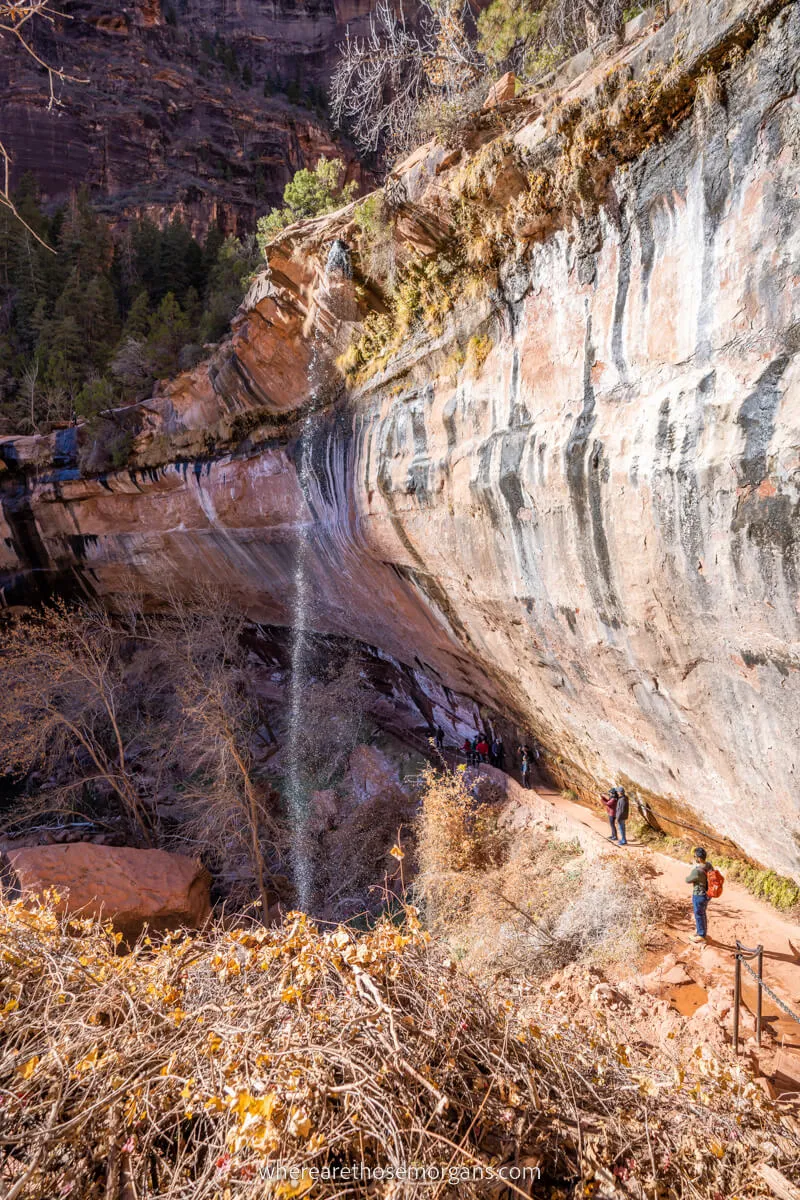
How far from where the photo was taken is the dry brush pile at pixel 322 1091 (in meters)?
2.03

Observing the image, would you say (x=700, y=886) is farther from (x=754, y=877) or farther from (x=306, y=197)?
(x=306, y=197)

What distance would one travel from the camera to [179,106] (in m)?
35.0

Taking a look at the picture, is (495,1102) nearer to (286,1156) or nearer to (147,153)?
(286,1156)

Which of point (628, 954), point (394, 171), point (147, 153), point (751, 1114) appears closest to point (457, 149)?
point (394, 171)

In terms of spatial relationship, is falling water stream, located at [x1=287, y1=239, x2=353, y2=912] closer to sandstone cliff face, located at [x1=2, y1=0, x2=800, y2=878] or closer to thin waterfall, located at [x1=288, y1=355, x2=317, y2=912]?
thin waterfall, located at [x1=288, y1=355, x2=317, y2=912]

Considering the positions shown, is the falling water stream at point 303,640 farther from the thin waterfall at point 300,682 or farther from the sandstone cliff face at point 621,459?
the sandstone cliff face at point 621,459

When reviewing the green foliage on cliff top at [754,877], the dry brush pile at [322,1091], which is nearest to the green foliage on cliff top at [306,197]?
the green foliage on cliff top at [754,877]

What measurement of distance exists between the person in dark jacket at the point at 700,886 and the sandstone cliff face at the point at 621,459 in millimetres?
750

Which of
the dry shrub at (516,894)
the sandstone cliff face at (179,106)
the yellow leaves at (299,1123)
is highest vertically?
the sandstone cliff face at (179,106)

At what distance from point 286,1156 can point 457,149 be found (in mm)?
8315

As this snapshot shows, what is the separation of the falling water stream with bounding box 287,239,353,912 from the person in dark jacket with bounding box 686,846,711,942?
22.0ft

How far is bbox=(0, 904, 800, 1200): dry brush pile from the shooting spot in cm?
203

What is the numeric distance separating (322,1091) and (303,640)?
45.8ft

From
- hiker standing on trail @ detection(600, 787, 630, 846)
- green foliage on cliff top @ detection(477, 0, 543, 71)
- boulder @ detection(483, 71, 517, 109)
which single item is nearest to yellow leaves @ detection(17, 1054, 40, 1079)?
hiker standing on trail @ detection(600, 787, 630, 846)
